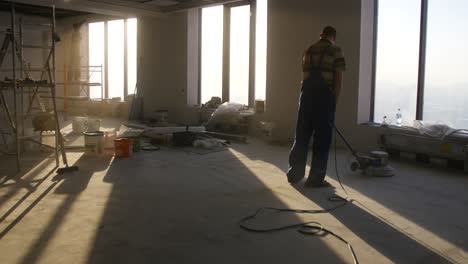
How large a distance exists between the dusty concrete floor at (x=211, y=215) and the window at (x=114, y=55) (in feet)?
20.7

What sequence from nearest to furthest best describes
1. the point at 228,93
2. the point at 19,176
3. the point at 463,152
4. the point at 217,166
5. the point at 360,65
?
the point at 19,176 < the point at 463,152 < the point at 217,166 < the point at 360,65 < the point at 228,93

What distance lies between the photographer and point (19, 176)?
14.9 ft

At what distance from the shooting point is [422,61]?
5.71 meters

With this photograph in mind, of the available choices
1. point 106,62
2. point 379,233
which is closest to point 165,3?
point 106,62

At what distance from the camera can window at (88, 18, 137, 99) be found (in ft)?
36.5

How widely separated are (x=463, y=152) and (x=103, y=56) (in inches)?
375

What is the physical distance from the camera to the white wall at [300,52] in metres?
6.27

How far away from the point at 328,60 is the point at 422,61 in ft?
7.21

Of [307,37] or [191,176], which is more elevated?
[307,37]

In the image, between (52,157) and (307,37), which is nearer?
(52,157)

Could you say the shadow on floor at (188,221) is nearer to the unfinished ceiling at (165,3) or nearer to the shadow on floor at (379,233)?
the shadow on floor at (379,233)

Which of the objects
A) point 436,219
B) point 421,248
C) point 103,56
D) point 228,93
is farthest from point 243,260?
point 103,56

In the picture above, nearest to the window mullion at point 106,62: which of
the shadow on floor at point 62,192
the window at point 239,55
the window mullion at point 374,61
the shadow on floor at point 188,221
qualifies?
the window at point 239,55

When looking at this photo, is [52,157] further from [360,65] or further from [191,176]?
[360,65]
